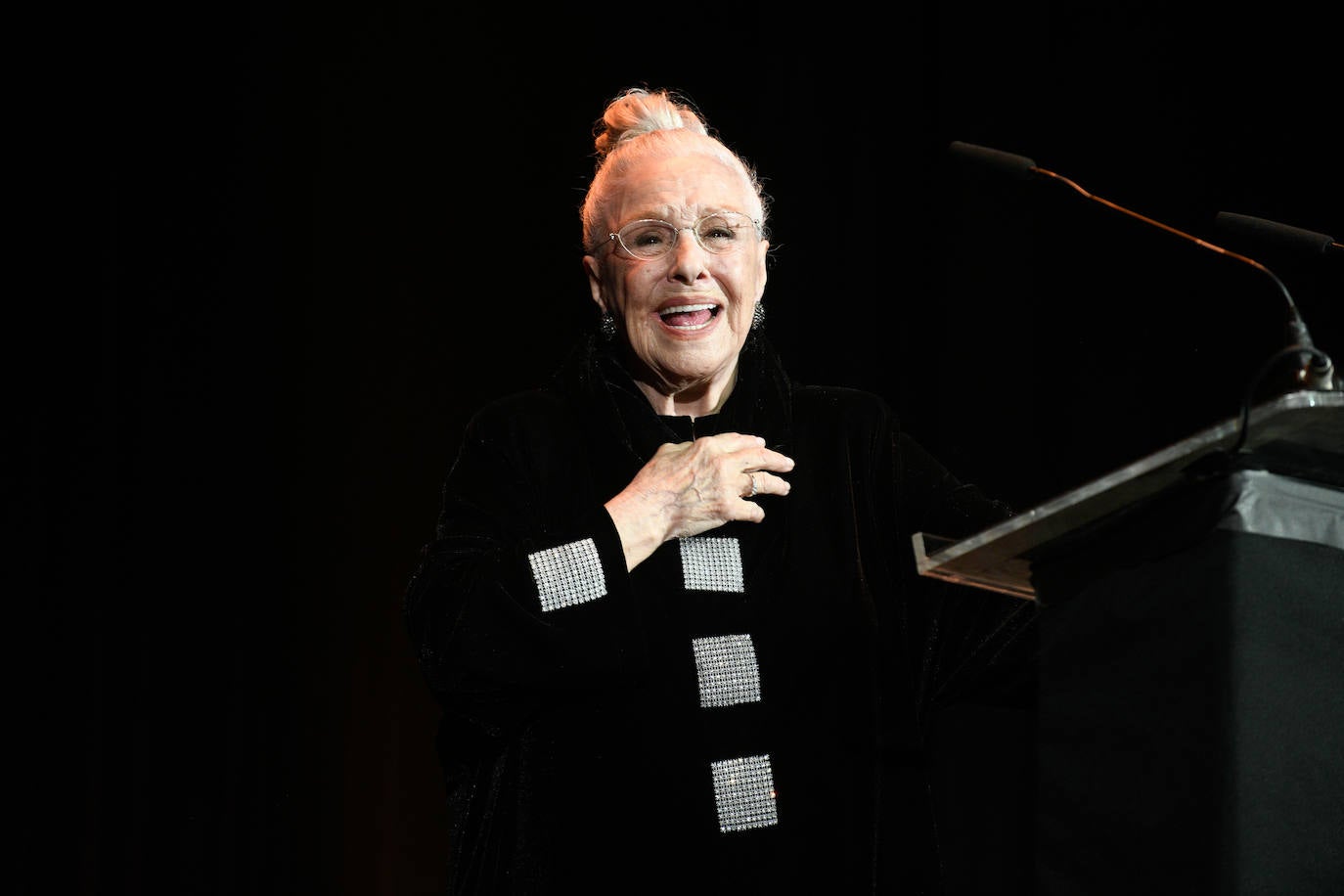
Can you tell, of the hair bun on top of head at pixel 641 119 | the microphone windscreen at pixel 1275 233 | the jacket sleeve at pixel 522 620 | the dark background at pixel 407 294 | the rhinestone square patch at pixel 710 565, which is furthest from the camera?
the dark background at pixel 407 294

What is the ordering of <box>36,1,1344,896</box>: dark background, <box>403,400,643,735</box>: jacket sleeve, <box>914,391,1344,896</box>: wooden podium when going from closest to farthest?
<box>914,391,1344,896</box>: wooden podium → <box>403,400,643,735</box>: jacket sleeve → <box>36,1,1344,896</box>: dark background

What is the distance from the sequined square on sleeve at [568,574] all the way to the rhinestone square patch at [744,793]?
0.29 metres

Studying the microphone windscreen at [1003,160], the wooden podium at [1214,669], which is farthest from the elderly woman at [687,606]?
the wooden podium at [1214,669]

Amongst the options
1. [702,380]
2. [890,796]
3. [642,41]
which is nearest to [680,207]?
[702,380]

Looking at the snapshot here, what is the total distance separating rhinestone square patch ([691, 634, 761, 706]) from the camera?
69.7 inches

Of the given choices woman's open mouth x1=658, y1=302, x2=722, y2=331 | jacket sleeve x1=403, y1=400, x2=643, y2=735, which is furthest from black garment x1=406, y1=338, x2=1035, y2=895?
woman's open mouth x1=658, y1=302, x2=722, y2=331

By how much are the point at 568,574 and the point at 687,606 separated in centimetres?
21

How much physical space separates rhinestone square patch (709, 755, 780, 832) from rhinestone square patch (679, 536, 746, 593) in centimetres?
25

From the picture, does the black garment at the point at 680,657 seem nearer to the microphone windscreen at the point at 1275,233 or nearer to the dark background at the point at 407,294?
the microphone windscreen at the point at 1275,233

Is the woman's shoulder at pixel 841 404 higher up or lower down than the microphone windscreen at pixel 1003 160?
lower down

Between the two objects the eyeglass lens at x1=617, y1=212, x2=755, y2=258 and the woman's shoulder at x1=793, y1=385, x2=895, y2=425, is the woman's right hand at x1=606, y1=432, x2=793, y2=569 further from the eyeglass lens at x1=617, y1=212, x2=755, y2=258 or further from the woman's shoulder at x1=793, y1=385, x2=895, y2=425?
the eyeglass lens at x1=617, y1=212, x2=755, y2=258

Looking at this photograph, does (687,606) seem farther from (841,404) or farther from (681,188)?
(681,188)

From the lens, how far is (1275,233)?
159 cm

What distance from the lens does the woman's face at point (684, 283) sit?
6.56 ft
